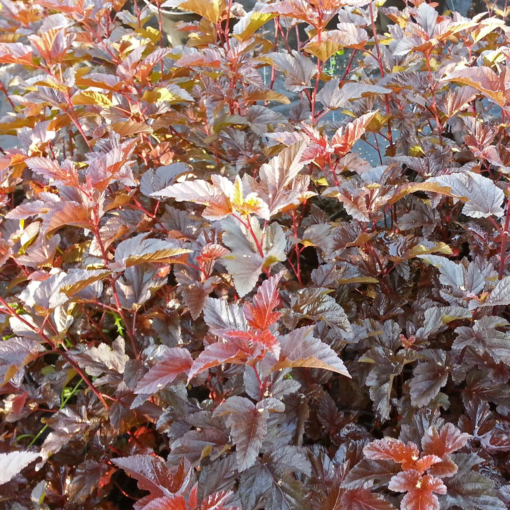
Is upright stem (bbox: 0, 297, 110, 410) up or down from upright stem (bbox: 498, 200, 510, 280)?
down

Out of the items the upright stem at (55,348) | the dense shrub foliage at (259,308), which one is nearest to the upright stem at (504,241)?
the dense shrub foliage at (259,308)

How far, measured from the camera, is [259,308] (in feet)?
2.47

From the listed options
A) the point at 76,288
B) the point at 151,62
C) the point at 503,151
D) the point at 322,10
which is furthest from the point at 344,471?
the point at 151,62

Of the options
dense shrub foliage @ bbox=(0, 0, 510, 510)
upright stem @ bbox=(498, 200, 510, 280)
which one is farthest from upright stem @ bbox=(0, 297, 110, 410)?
upright stem @ bbox=(498, 200, 510, 280)

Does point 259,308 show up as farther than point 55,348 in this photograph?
No

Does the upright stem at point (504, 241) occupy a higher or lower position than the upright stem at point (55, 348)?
higher

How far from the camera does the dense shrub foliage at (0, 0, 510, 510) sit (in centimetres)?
77

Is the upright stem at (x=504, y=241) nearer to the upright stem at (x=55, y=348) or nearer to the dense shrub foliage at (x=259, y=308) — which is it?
the dense shrub foliage at (x=259, y=308)

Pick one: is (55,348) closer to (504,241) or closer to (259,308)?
(259,308)

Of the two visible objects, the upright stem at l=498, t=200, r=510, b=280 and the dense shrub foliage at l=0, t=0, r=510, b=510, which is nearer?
the dense shrub foliage at l=0, t=0, r=510, b=510

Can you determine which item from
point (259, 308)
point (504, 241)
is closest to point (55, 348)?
point (259, 308)

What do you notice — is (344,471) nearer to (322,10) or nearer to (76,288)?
(76,288)

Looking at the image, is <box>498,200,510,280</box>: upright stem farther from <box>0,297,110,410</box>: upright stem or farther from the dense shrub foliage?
<box>0,297,110,410</box>: upright stem

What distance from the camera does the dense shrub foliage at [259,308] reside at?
774 millimetres
